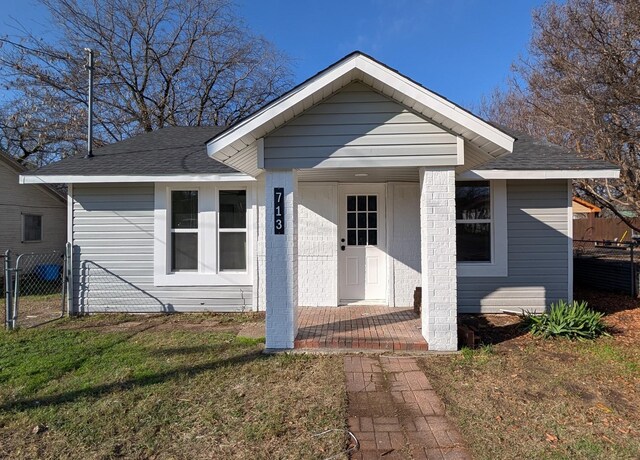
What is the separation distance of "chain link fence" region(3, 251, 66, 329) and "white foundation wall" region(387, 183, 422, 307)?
19.8ft

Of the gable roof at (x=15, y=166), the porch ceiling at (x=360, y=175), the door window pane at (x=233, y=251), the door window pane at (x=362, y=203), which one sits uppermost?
the gable roof at (x=15, y=166)

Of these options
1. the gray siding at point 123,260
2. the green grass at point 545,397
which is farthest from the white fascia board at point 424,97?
the gray siding at point 123,260

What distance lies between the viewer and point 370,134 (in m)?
4.57

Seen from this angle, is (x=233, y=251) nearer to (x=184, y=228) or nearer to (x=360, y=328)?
(x=184, y=228)

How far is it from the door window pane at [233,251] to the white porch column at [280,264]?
256 centimetres

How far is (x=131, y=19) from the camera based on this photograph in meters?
17.1

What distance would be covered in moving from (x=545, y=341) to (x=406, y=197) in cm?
318

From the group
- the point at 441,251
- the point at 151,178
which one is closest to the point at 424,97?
the point at 441,251

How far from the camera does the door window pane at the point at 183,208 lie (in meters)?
7.16

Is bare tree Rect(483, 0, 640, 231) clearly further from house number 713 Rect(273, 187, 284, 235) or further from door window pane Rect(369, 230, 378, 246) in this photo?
house number 713 Rect(273, 187, 284, 235)

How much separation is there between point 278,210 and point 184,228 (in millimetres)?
3215

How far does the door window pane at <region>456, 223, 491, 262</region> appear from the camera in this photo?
6.90 metres

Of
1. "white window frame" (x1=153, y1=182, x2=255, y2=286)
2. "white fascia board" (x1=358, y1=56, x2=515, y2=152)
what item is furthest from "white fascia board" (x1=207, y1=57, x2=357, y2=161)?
"white window frame" (x1=153, y1=182, x2=255, y2=286)

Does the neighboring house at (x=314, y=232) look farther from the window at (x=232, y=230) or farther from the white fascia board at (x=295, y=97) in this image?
the white fascia board at (x=295, y=97)
